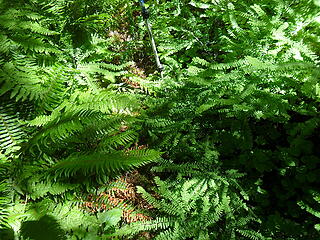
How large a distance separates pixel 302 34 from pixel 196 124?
144 centimetres

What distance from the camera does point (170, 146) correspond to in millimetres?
2342

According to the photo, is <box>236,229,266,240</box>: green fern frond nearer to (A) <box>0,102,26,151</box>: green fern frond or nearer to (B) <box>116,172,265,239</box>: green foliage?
(B) <box>116,172,265,239</box>: green foliage

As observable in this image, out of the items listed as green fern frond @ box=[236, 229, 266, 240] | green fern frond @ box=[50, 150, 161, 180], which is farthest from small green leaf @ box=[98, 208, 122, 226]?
green fern frond @ box=[236, 229, 266, 240]

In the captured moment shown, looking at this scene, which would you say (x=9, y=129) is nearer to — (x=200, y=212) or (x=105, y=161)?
(x=105, y=161)

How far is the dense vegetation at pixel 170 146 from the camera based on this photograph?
184 cm

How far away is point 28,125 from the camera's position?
7.25 ft

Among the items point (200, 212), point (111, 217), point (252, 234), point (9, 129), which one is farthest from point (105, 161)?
point (252, 234)

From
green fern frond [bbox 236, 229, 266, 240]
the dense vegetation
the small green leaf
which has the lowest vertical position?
green fern frond [bbox 236, 229, 266, 240]

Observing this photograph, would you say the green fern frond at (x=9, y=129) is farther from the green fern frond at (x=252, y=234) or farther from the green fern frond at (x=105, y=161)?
the green fern frond at (x=252, y=234)

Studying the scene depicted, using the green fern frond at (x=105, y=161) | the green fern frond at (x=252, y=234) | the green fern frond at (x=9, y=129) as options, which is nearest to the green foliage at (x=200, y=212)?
the green fern frond at (x=252, y=234)

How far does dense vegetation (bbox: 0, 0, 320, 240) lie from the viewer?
1845 mm

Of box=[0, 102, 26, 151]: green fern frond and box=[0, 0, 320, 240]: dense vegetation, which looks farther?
box=[0, 102, 26, 151]: green fern frond

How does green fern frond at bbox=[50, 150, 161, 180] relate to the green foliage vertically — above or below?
above

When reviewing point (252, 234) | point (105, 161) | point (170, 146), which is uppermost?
point (105, 161)
